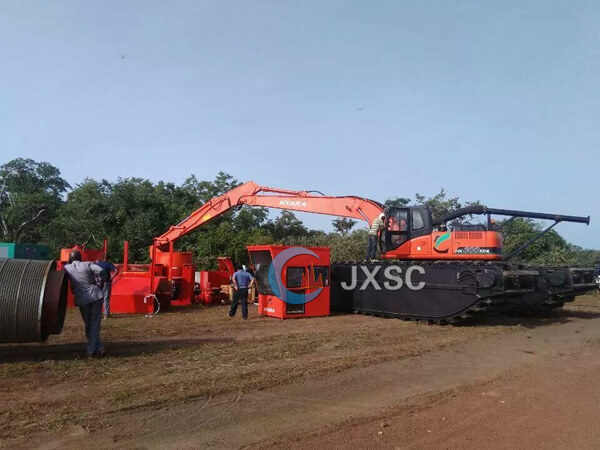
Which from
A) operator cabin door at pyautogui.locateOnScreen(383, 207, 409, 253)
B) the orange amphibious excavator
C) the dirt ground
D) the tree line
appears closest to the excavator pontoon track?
the orange amphibious excavator

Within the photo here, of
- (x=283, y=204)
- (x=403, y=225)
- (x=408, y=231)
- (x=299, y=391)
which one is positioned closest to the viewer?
(x=299, y=391)

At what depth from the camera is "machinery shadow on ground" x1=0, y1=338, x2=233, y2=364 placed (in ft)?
24.1

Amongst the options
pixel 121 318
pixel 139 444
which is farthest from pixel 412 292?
Answer: pixel 139 444

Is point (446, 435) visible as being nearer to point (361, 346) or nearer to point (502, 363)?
point (502, 363)

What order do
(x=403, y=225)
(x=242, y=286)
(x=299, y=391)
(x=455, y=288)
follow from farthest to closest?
1. (x=403, y=225)
2. (x=242, y=286)
3. (x=455, y=288)
4. (x=299, y=391)

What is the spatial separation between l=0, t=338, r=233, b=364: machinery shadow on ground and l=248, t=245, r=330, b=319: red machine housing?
13.7ft

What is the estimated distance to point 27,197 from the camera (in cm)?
3756

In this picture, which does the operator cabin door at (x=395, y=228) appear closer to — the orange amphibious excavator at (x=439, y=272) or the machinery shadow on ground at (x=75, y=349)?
the orange amphibious excavator at (x=439, y=272)

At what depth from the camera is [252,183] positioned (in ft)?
54.6

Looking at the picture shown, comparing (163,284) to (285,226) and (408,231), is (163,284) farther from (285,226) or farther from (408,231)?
(285,226)

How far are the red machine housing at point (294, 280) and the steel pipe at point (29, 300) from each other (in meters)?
6.69

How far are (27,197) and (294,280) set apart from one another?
106 feet

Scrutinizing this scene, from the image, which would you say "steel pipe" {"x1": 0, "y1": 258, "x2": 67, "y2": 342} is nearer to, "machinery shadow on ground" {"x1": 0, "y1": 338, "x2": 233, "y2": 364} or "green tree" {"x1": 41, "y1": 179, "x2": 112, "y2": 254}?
"machinery shadow on ground" {"x1": 0, "y1": 338, "x2": 233, "y2": 364}

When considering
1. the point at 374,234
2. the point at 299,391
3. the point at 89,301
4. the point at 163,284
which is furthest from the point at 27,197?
the point at 299,391
